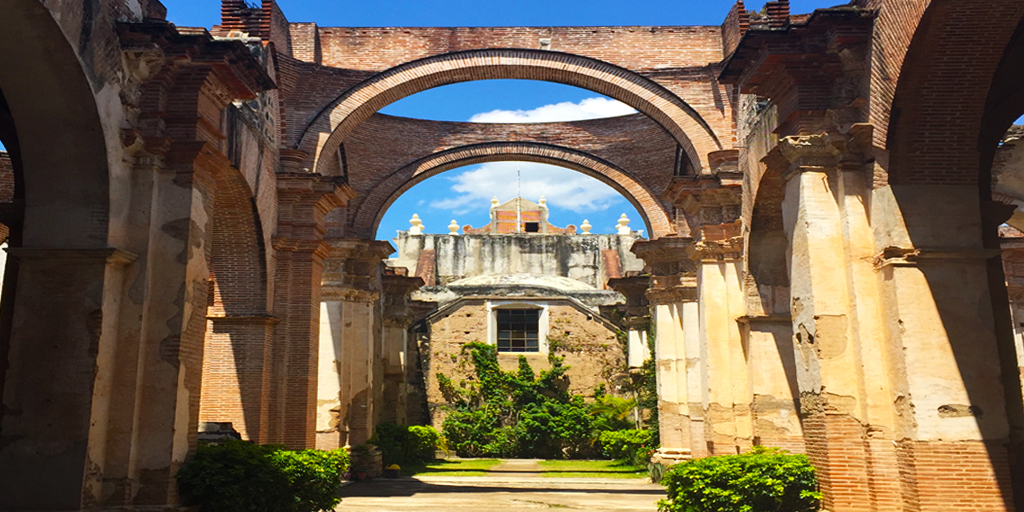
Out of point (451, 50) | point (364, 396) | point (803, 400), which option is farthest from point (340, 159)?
point (803, 400)

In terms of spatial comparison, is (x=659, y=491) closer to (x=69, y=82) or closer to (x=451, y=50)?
(x=451, y=50)

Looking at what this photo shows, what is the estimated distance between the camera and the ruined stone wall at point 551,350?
90.2 ft

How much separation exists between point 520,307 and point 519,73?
1450 cm

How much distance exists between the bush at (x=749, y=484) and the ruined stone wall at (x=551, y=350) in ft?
59.1

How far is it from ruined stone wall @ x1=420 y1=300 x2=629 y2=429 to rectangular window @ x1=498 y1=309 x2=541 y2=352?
1.23 ft

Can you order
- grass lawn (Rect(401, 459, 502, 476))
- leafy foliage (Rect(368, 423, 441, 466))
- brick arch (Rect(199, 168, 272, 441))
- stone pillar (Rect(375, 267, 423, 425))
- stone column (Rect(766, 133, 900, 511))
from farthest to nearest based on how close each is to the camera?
1. stone pillar (Rect(375, 267, 423, 425))
2. leafy foliage (Rect(368, 423, 441, 466))
3. grass lawn (Rect(401, 459, 502, 476))
4. brick arch (Rect(199, 168, 272, 441))
5. stone column (Rect(766, 133, 900, 511))

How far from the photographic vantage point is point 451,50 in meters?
14.5

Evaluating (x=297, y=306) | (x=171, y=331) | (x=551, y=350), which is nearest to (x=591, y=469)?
(x=551, y=350)

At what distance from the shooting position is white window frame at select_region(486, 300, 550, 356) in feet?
91.8

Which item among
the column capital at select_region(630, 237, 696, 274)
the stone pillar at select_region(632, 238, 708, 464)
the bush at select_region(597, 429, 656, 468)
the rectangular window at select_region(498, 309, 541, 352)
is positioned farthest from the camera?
the rectangular window at select_region(498, 309, 541, 352)

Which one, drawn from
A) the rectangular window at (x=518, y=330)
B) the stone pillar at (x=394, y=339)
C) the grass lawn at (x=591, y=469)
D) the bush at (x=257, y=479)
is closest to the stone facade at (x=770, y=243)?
the bush at (x=257, y=479)

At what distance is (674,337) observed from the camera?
17953mm

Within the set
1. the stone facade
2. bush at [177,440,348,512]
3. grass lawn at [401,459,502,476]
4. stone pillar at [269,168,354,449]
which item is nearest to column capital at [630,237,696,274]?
the stone facade

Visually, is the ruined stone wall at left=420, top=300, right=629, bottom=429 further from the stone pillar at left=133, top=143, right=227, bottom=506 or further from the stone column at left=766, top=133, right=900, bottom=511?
the stone column at left=766, top=133, right=900, bottom=511
